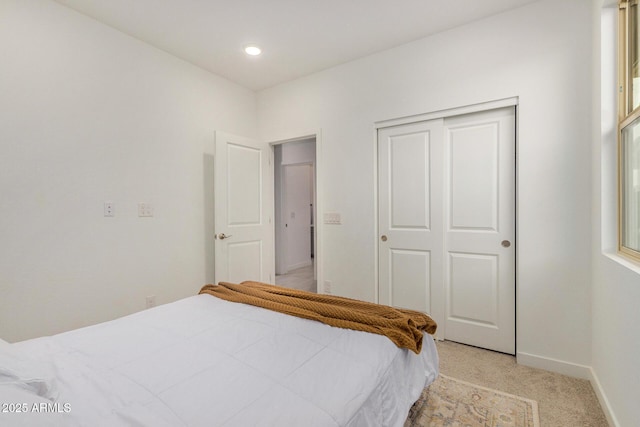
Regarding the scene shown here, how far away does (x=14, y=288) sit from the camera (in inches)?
79.0

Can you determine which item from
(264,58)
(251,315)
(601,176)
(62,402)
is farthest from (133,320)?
(601,176)

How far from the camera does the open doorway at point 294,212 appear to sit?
17.5 ft

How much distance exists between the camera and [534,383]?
2006 mm

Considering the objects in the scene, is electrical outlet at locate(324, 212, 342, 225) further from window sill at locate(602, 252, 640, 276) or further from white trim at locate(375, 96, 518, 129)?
window sill at locate(602, 252, 640, 276)

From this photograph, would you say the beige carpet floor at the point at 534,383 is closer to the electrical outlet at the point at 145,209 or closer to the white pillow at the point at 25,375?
the white pillow at the point at 25,375

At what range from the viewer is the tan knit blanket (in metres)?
1.46

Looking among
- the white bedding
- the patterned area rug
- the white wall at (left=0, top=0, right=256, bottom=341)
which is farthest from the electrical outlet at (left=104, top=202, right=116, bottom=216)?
the patterned area rug

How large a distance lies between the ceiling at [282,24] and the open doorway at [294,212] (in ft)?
→ 6.66

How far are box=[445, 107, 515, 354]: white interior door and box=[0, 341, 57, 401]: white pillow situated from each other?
8.61 ft

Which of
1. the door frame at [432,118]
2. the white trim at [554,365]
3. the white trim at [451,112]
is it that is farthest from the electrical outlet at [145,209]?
the white trim at [554,365]

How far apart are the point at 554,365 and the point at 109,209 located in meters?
3.65

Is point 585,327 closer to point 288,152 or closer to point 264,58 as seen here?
point 264,58

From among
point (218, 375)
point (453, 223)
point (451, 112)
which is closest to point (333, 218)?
point (453, 223)

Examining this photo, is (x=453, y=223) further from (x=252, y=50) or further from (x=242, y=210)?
(x=252, y=50)
